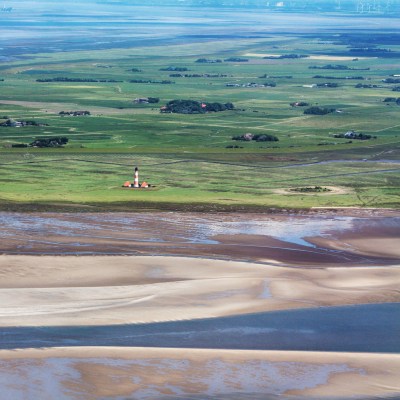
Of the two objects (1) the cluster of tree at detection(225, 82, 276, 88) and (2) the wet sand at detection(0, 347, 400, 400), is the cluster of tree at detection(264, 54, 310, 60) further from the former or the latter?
(2) the wet sand at detection(0, 347, 400, 400)

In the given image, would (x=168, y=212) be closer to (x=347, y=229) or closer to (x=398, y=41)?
(x=347, y=229)

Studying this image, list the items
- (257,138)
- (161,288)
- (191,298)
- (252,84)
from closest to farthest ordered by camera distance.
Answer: (191,298) → (161,288) → (257,138) → (252,84)

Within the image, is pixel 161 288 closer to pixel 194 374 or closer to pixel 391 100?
pixel 194 374

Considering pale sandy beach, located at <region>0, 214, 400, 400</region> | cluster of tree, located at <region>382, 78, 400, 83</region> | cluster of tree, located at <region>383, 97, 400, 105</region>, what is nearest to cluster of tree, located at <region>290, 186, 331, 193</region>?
pale sandy beach, located at <region>0, 214, 400, 400</region>

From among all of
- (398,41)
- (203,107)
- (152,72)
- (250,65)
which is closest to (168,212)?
(203,107)

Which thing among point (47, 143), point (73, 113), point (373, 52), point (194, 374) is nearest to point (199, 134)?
point (47, 143)
